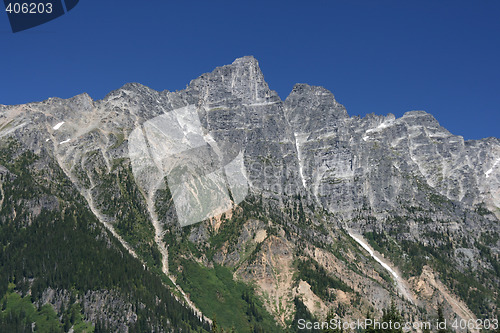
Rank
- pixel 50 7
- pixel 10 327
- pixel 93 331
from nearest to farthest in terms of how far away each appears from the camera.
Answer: pixel 50 7, pixel 10 327, pixel 93 331

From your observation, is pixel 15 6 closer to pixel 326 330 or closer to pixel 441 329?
pixel 326 330

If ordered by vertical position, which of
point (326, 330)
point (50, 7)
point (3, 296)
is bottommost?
point (326, 330)

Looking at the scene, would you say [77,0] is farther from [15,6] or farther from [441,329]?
[441,329]

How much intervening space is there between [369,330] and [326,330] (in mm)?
9910

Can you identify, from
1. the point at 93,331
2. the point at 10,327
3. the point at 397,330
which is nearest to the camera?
the point at 397,330

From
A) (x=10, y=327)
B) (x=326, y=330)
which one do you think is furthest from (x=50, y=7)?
(x=10, y=327)

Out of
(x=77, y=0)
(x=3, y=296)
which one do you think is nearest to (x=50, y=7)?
(x=77, y=0)

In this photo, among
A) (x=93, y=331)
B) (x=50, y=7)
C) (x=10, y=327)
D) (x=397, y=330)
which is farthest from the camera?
(x=93, y=331)

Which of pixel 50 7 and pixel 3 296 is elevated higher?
Result: pixel 50 7

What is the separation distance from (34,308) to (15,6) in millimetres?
139823

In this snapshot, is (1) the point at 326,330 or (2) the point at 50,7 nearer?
(2) the point at 50,7

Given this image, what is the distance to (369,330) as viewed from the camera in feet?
390

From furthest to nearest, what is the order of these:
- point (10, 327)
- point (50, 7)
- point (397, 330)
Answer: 1. point (10, 327)
2. point (397, 330)
3. point (50, 7)

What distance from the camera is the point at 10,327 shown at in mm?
180875
